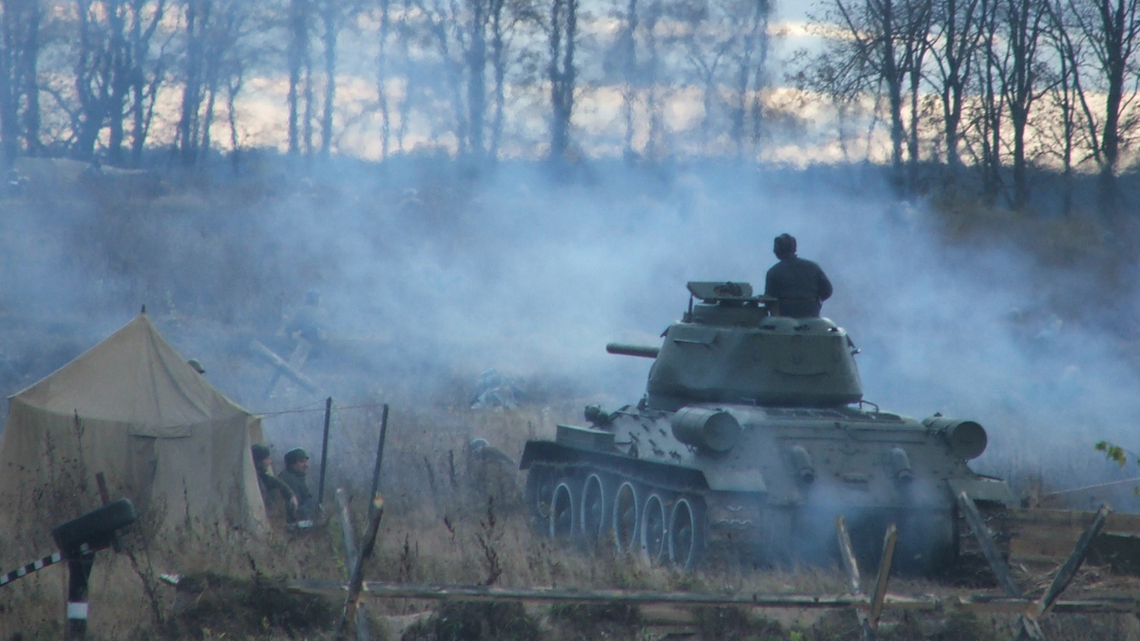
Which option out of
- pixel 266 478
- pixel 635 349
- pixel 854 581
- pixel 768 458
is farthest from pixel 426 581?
pixel 266 478

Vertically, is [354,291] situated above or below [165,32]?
below

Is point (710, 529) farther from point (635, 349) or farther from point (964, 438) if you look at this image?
point (635, 349)

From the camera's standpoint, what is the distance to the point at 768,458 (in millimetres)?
10461

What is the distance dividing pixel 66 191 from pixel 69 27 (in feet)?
17.8

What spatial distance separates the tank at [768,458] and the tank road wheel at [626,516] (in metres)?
0.02

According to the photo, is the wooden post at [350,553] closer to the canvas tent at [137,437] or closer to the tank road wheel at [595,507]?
the canvas tent at [137,437]

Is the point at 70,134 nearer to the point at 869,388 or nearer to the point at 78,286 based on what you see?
the point at 78,286

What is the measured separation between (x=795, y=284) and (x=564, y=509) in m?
3.63


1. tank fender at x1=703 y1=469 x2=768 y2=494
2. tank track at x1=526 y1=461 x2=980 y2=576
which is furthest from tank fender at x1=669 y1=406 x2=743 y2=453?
tank track at x1=526 y1=461 x2=980 y2=576

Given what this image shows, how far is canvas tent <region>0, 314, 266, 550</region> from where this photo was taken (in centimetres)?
1234

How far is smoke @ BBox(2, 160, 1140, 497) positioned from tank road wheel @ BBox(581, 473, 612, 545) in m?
5.98

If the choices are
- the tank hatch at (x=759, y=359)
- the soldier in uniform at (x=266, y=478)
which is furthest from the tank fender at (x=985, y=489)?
the soldier in uniform at (x=266, y=478)

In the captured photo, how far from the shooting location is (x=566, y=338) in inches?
986

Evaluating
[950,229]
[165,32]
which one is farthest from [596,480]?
[165,32]
